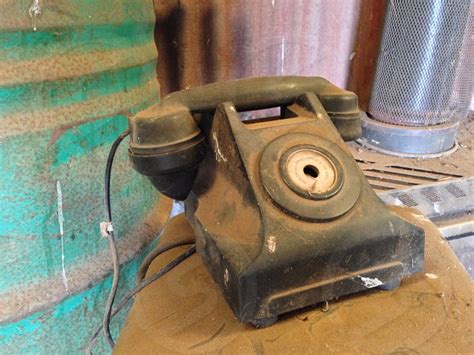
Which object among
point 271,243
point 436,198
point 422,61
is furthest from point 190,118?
point 422,61

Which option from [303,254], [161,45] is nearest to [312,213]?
[303,254]

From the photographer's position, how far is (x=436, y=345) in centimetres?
44

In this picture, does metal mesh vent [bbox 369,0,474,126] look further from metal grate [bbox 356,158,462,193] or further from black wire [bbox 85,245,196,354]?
black wire [bbox 85,245,196,354]

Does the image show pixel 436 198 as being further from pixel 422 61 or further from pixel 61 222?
pixel 61 222

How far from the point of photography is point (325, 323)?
1.56ft

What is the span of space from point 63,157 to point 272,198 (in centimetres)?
32

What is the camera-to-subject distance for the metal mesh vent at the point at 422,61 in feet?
3.42

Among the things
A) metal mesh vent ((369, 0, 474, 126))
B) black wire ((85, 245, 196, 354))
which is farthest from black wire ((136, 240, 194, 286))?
metal mesh vent ((369, 0, 474, 126))

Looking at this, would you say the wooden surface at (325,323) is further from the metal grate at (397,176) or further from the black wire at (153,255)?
the metal grate at (397,176)

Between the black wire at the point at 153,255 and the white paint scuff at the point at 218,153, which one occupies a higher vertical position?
the white paint scuff at the point at 218,153

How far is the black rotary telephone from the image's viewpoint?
46 cm

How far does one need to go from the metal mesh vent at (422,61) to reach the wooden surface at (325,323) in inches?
26.2

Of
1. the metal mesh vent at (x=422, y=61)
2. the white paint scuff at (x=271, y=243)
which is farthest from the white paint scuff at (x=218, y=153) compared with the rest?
the metal mesh vent at (x=422, y=61)

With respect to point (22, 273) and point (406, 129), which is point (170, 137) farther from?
point (406, 129)
